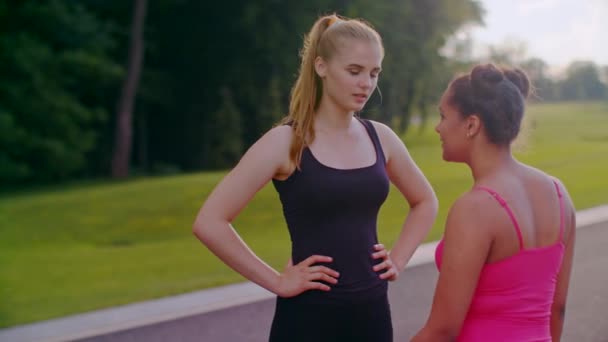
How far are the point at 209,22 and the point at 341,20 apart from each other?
84.4 ft

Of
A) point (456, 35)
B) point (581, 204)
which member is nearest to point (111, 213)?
point (581, 204)

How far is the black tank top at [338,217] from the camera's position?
2.07 m

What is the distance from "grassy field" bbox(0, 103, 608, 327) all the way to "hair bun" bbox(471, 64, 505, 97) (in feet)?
0.65

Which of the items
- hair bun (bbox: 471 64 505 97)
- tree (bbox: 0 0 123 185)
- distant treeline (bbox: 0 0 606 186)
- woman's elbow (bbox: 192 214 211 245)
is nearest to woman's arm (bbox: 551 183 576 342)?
hair bun (bbox: 471 64 505 97)

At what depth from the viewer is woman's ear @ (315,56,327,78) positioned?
217cm

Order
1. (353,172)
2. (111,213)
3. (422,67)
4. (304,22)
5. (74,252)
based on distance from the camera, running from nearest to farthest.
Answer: (353,172) < (74,252) < (111,213) < (304,22) < (422,67)

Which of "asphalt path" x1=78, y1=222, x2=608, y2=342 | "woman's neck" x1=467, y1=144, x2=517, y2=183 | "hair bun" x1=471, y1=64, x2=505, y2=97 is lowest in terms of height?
"asphalt path" x1=78, y1=222, x2=608, y2=342

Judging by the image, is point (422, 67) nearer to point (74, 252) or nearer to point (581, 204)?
point (581, 204)

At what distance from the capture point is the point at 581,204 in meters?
11.0

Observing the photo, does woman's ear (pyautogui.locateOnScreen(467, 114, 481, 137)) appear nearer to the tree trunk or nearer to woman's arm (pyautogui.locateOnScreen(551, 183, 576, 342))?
woman's arm (pyautogui.locateOnScreen(551, 183, 576, 342))

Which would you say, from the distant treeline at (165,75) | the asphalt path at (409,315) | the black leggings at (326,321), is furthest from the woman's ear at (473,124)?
the distant treeline at (165,75)

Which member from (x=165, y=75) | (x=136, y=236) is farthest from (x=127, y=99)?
(x=136, y=236)

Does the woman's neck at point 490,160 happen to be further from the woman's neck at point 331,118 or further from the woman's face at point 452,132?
the woman's neck at point 331,118

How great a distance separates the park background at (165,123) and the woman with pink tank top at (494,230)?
4602 millimetres
